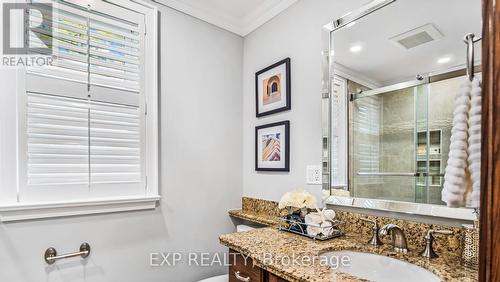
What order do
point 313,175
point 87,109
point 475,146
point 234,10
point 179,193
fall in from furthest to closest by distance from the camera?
point 234,10
point 179,193
point 313,175
point 87,109
point 475,146

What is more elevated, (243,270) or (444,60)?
(444,60)

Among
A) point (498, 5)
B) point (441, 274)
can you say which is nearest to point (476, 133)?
point (498, 5)

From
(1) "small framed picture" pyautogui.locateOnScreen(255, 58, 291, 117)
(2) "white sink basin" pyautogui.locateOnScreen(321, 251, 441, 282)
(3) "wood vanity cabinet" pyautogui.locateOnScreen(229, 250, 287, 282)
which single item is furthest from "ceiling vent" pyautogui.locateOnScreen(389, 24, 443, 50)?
(3) "wood vanity cabinet" pyautogui.locateOnScreen(229, 250, 287, 282)

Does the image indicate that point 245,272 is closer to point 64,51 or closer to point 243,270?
point 243,270

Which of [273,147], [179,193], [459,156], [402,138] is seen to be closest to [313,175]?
[273,147]

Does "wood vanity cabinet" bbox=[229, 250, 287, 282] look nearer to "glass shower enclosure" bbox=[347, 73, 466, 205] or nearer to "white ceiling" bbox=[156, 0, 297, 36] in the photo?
"glass shower enclosure" bbox=[347, 73, 466, 205]

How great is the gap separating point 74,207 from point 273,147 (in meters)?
1.25

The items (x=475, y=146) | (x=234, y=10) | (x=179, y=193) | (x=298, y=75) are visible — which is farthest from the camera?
(x=234, y=10)

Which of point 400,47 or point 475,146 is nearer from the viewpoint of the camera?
point 475,146

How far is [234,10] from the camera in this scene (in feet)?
6.75

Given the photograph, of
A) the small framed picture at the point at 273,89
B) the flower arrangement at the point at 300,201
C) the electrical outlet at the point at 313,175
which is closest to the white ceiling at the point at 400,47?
the small framed picture at the point at 273,89

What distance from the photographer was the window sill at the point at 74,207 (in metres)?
1.32

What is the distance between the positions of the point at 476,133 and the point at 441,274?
0.64 m

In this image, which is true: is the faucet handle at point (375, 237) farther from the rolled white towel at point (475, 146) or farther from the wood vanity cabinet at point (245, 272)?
the rolled white towel at point (475, 146)
